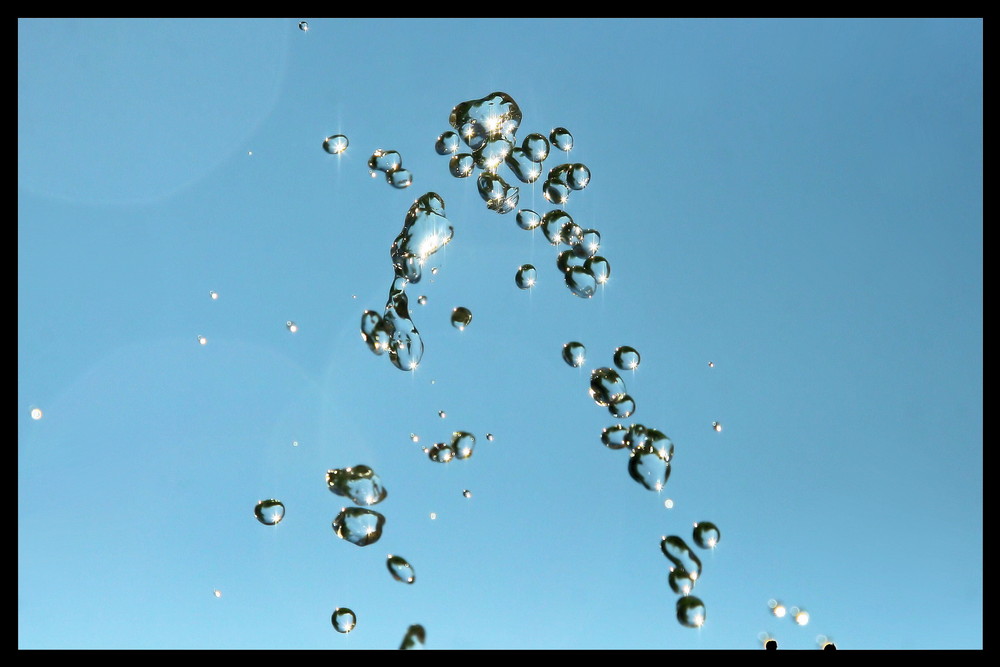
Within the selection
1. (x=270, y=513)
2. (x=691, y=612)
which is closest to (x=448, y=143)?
(x=270, y=513)

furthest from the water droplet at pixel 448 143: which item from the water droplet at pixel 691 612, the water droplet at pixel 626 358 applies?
the water droplet at pixel 691 612

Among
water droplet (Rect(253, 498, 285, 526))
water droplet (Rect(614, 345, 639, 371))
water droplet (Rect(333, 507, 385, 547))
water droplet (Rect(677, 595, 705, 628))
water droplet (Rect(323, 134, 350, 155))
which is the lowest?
water droplet (Rect(677, 595, 705, 628))

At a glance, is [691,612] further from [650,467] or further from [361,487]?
[361,487]

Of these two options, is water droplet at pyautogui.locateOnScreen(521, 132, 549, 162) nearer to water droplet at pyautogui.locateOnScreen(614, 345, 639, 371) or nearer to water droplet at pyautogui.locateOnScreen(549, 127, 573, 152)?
water droplet at pyautogui.locateOnScreen(549, 127, 573, 152)

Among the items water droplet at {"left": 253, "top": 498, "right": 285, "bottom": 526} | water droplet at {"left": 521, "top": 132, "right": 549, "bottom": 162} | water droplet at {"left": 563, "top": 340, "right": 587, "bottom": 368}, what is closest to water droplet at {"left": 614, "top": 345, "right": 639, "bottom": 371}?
water droplet at {"left": 563, "top": 340, "right": 587, "bottom": 368}
